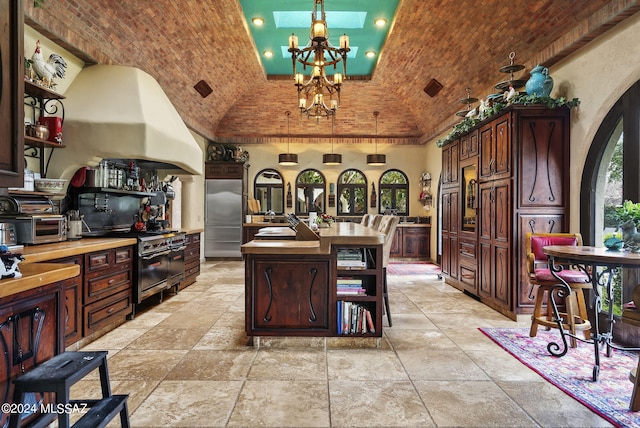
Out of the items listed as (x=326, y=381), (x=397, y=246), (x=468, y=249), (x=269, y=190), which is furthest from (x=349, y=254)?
(x=269, y=190)

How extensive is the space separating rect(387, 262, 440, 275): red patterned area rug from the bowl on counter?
5891 millimetres

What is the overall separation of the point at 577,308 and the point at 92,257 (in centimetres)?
483

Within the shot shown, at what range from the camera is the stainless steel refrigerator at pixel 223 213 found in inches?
359

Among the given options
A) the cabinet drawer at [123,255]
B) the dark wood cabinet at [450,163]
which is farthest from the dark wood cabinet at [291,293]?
the dark wood cabinet at [450,163]

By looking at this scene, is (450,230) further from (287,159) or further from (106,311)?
(106,311)

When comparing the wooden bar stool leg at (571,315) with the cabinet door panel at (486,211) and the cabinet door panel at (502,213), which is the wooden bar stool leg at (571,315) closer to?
the cabinet door panel at (502,213)

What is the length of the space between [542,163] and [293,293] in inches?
→ 128

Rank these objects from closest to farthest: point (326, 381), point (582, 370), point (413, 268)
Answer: point (326, 381), point (582, 370), point (413, 268)

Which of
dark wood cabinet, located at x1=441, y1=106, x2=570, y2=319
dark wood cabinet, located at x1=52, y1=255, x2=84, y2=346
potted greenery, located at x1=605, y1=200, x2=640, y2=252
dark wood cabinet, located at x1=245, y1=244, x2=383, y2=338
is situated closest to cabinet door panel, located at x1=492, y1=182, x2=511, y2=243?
dark wood cabinet, located at x1=441, y1=106, x2=570, y2=319

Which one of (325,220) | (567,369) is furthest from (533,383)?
(325,220)

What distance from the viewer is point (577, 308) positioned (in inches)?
141

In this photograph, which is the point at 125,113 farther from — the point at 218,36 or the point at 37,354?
the point at 37,354

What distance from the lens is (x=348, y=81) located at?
8.58m

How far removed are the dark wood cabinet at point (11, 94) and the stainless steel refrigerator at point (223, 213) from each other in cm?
745
